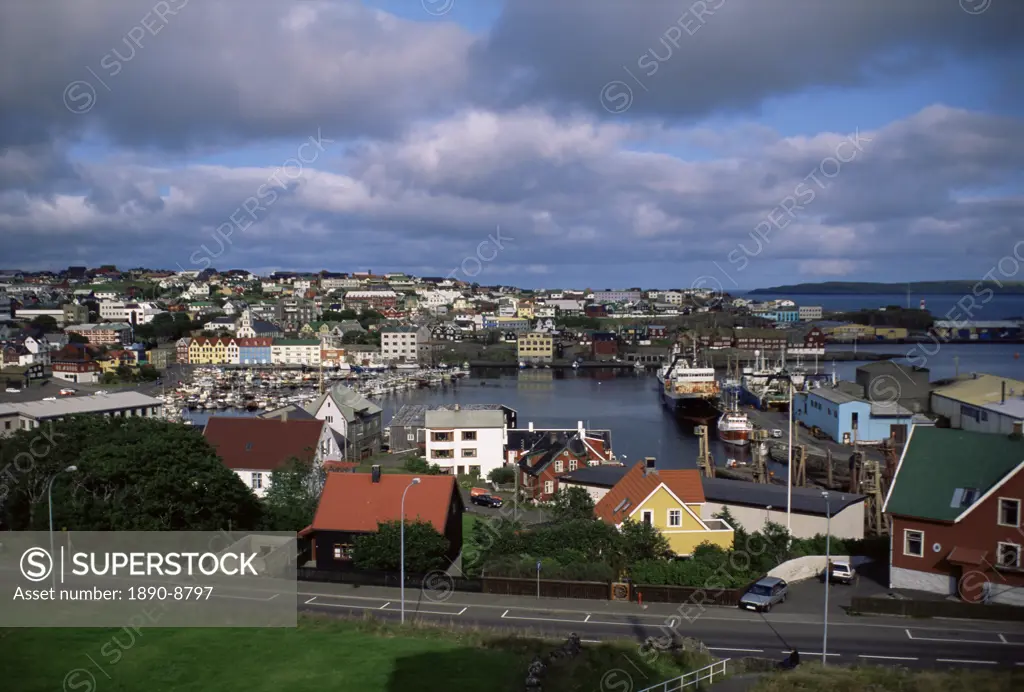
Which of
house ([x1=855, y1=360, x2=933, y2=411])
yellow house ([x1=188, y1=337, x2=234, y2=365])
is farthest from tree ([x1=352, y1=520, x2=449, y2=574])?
yellow house ([x1=188, y1=337, x2=234, y2=365])

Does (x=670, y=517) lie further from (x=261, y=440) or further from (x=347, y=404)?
(x=347, y=404)

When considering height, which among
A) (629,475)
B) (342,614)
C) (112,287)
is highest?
(112,287)

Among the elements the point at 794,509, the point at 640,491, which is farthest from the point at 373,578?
the point at 794,509

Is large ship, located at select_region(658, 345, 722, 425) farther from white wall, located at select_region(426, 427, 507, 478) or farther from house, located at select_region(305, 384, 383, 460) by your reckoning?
white wall, located at select_region(426, 427, 507, 478)

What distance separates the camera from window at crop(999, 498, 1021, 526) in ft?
32.2

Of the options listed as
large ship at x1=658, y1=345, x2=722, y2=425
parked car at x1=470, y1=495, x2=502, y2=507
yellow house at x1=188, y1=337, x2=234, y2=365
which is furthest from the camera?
yellow house at x1=188, y1=337, x2=234, y2=365

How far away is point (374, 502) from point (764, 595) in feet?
18.1

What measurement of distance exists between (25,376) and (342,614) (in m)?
42.7

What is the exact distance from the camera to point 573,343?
78.7 meters

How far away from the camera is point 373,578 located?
36.2ft

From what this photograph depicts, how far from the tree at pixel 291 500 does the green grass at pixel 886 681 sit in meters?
7.94

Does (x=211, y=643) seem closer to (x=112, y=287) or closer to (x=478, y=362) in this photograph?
(x=478, y=362)

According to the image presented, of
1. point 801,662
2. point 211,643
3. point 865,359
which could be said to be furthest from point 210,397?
point 865,359

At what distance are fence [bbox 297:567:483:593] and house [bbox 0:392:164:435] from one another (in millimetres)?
12530
